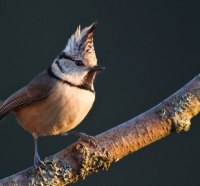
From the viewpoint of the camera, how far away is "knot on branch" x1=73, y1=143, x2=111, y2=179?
2646 millimetres

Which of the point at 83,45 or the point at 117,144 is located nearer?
the point at 117,144

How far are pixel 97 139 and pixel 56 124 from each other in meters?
0.48

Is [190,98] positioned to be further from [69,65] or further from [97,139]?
[69,65]

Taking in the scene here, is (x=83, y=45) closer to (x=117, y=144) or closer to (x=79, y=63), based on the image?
(x=79, y=63)

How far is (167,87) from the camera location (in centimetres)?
510

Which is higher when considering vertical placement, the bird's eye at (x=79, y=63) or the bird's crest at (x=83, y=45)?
the bird's crest at (x=83, y=45)

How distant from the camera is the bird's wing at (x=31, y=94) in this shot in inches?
128

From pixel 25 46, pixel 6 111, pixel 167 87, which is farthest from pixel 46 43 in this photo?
pixel 6 111

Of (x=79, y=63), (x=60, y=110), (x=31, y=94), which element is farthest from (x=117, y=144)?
(x=31, y=94)

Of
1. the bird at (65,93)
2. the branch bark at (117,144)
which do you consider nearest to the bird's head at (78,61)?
the bird at (65,93)

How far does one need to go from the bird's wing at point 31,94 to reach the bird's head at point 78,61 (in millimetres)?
76

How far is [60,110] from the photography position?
3.13m

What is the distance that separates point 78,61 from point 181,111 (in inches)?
27.6

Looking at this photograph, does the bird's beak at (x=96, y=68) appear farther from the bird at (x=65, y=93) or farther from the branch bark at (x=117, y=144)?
the branch bark at (x=117, y=144)
